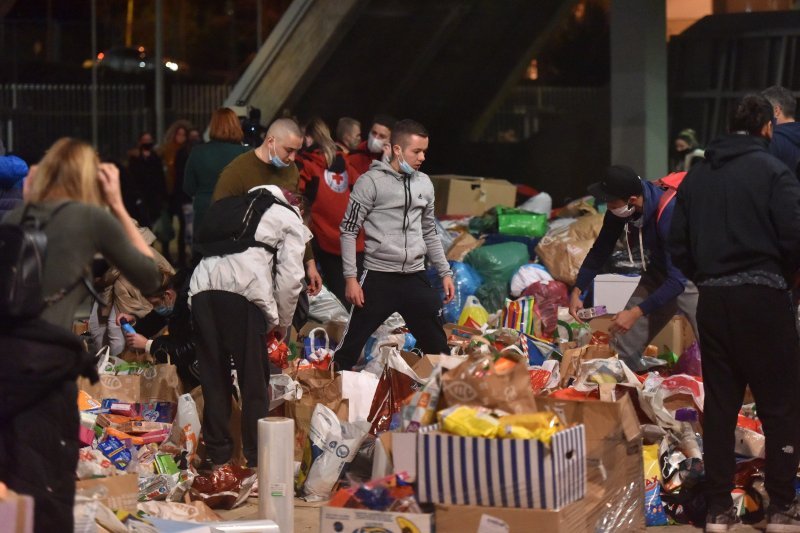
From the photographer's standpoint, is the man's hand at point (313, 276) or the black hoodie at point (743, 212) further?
the man's hand at point (313, 276)

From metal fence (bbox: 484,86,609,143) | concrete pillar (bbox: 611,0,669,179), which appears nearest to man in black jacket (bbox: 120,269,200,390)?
concrete pillar (bbox: 611,0,669,179)

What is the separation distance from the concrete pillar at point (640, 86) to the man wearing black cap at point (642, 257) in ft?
27.9

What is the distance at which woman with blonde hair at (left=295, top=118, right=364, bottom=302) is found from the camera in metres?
10.7

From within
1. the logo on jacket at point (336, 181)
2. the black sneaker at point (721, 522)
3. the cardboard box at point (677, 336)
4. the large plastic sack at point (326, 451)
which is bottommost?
the black sneaker at point (721, 522)

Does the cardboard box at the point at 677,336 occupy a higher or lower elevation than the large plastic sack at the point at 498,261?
lower

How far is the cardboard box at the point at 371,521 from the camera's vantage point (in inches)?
207

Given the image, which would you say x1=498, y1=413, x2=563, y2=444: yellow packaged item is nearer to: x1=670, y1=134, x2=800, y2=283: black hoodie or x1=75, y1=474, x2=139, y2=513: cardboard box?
x1=670, y1=134, x2=800, y2=283: black hoodie

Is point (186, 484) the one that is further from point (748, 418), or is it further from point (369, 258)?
point (748, 418)

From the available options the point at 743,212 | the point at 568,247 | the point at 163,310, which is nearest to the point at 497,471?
the point at 743,212

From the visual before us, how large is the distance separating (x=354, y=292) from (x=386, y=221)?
0.47 meters

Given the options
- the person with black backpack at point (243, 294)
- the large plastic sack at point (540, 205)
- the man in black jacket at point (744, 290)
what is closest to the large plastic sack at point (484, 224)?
the large plastic sack at point (540, 205)

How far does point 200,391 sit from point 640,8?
10.0m

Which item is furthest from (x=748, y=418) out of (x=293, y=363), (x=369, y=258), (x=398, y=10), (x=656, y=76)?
(x=398, y=10)

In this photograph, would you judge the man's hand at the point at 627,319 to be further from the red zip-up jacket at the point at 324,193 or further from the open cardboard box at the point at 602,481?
the red zip-up jacket at the point at 324,193
